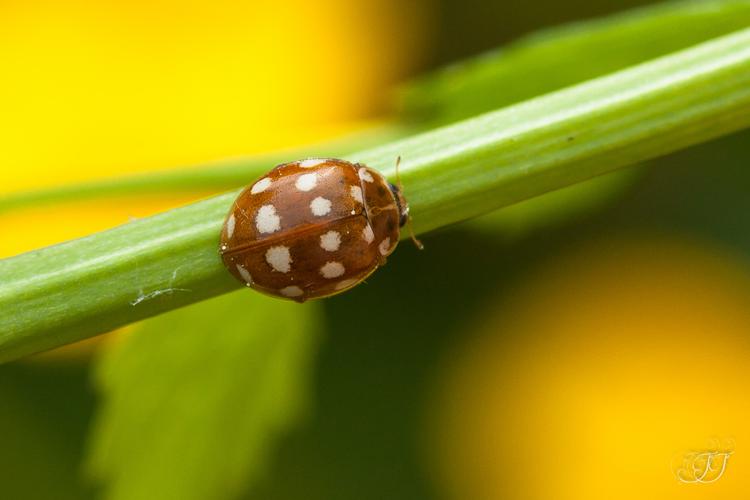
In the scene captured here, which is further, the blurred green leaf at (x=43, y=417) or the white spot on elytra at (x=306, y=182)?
the blurred green leaf at (x=43, y=417)

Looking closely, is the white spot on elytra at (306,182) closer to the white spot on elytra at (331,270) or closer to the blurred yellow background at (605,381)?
the white spot on elytra at (331,270)

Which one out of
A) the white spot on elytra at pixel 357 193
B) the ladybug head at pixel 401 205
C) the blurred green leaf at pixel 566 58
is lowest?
the ladybug head at pixel 401 205

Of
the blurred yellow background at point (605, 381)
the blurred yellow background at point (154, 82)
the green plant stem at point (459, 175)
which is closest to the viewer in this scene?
the green plant stem at point (459, 175)

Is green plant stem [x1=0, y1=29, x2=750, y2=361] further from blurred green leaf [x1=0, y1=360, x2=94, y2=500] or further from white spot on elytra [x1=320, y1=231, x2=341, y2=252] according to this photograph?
blurred green leaf [x1=0, y1=360, x2=94, y2=500]

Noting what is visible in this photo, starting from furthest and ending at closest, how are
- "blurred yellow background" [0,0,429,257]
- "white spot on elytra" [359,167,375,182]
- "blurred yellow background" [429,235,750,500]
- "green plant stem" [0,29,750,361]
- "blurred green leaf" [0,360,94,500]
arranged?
1. "blurred yellow background" [0,0,429,257]
2. "blurred green leaf" [0,360,94,500]
3. "blurred yellow background" [429,235,750,500]
4. "white spot on elytra" [359,167,375,182]
5. "green plant stem" [0,29,750,361]

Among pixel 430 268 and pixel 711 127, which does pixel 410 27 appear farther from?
pixel 711 127
